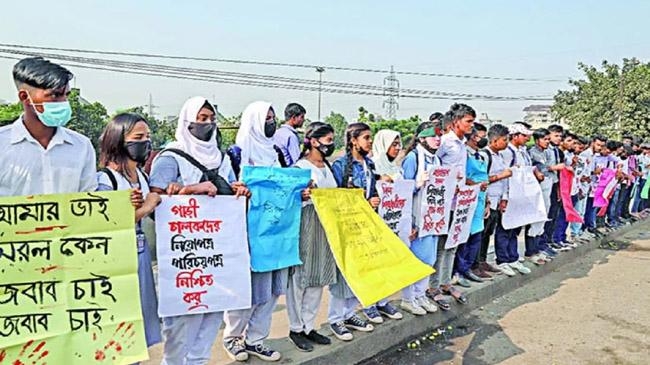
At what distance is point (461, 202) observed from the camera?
5398mm

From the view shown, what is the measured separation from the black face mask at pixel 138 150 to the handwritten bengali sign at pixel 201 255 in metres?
0.25

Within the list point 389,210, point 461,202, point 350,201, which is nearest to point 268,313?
point 350,201

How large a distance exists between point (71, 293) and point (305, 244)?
1.70m

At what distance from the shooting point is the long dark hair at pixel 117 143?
292 cm

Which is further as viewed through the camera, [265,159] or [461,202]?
[461,202]

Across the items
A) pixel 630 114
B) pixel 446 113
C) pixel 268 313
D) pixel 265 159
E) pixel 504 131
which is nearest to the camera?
pixel 268 313

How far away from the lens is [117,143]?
2920 millimetres

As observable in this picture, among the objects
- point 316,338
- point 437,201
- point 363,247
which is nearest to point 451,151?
point 437,201

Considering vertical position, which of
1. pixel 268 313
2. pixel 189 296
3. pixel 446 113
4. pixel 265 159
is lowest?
pixel 268 313

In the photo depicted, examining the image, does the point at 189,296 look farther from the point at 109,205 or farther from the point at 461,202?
the point at 461,202

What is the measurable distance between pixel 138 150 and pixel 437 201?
9.51 feet

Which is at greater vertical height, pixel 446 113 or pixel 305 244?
pixel 446 113

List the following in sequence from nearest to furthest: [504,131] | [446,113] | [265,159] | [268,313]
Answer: [268,313]
[265,159]
[446,113]
[504,131]

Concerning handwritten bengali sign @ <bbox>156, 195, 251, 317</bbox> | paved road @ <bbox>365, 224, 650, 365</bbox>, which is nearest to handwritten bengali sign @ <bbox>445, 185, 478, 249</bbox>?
paved road @ <bbox>365, 224, 650, 365</bbox>
